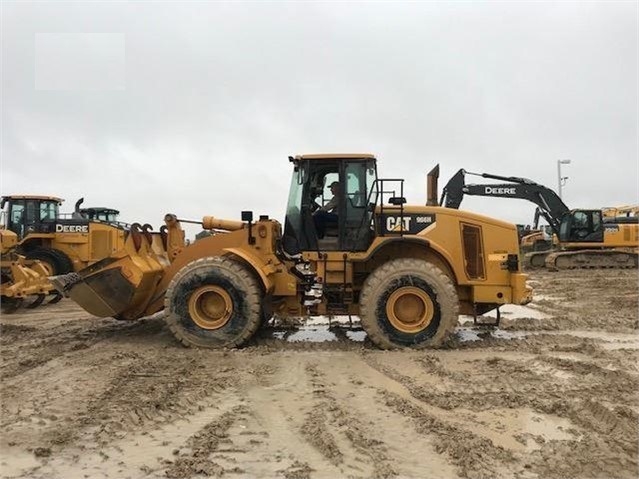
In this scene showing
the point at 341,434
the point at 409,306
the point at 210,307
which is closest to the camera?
the point at 341,434

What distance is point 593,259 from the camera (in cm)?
2223

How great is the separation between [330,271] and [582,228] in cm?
1802

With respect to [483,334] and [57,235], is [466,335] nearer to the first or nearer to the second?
[483,334]

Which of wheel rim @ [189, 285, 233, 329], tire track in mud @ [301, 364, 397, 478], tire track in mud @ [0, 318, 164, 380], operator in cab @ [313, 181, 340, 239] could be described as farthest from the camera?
operator in cab @ [313, 181, 340, 239]

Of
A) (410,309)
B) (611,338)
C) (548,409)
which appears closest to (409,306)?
(410,309)

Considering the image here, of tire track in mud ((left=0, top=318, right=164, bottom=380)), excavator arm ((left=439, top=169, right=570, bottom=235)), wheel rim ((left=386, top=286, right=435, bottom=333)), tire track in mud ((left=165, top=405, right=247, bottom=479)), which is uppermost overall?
excavator arm ((left=439, top=169, right=570, bottom=235))

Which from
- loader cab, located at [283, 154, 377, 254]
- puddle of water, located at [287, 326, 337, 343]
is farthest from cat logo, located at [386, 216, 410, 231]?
puddle of water, located at [287, 326, 337, 343]

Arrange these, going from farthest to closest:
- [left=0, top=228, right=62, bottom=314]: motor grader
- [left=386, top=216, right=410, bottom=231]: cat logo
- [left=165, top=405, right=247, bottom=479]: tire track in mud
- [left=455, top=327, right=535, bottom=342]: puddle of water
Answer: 1. [left=0, top=228, right=62, bottom=314]: motor grader
2. [left=455, top=327, right=535, bottom=342]: puddle of water
3. [left=386, top=216, right=410, bottom=231]: cat logo
4. [left=165, top=405, right=247, bottom=479]: tire track in mud

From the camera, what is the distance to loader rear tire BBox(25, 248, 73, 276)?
15.1 metres

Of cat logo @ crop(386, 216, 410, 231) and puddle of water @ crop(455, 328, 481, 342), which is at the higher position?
cat logo @ crop(386, 216, 410, 231)

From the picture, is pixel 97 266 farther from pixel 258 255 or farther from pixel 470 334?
pixel 470 334

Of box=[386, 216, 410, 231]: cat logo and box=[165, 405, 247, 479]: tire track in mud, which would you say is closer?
box=[165, 405, 247, 479]: tire track in mud

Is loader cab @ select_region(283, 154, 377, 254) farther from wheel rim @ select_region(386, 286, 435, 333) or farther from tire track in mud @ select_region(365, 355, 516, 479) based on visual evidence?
tire track in mud @ select_region(365, 355, 516, 479)

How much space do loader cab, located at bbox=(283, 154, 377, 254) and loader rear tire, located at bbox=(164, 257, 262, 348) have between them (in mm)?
1011
